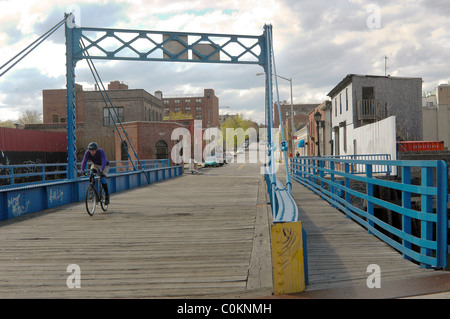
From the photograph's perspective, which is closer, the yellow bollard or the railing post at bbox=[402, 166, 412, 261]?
the yellow bollard

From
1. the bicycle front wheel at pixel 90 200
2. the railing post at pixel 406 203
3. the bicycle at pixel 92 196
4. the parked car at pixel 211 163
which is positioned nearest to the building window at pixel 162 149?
the parked car at pixel 211 163

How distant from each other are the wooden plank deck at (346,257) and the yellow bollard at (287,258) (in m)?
0.24

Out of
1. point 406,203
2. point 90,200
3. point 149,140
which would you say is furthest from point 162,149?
point 406,203

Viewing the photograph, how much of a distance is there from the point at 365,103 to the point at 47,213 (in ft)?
86.0

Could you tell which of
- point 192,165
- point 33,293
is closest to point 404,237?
point 33,293

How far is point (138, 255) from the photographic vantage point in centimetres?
578

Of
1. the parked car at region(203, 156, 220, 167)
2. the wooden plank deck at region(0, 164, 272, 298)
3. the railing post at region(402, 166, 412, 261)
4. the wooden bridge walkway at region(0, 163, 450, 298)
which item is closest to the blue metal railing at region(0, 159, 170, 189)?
the wooden plank deck at region(0, 164, 272, 298)

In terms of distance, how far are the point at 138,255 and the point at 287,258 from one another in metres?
2.58

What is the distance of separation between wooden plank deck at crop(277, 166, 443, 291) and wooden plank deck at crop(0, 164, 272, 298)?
673mm

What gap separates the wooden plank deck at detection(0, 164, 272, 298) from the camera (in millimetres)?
4340

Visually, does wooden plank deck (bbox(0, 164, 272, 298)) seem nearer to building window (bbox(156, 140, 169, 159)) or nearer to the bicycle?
the bicycle

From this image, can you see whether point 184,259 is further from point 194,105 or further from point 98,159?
point 194,105

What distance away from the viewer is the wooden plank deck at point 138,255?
4340 mm

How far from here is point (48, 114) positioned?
86.2m
